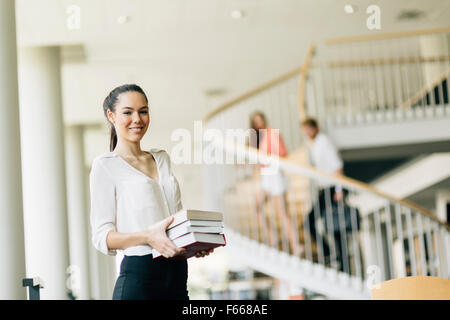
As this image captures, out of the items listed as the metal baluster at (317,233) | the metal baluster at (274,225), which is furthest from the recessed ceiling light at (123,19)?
the metal baluster at (317,233)

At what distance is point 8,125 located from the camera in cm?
325

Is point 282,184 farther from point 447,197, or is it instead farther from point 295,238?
point 447,197

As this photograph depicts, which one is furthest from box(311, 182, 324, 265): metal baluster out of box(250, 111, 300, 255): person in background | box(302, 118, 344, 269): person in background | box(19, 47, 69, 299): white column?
box(19, 47, 69, 299): white column

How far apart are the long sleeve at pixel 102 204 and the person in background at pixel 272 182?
3.88 metres

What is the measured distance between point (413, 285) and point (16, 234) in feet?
6.88

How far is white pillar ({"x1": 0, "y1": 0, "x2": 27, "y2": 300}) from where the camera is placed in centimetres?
320

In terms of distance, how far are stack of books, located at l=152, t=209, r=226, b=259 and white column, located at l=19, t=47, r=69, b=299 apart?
15.6 feet

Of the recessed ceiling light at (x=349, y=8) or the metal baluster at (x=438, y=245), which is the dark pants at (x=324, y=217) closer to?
the metal baluster at (x=438, y=245)

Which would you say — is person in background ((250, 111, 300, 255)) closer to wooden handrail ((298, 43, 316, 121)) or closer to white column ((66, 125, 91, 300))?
wooden handrail ((298, 43, 316, 121))

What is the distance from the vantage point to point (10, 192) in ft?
10.6

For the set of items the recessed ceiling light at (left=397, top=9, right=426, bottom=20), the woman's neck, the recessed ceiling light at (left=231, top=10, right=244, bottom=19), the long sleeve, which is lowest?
the long sleeve

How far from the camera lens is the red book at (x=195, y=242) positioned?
1.56 meters

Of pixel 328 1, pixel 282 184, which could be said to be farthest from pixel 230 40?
pixel 282 184

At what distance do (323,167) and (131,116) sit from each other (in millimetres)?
4163
